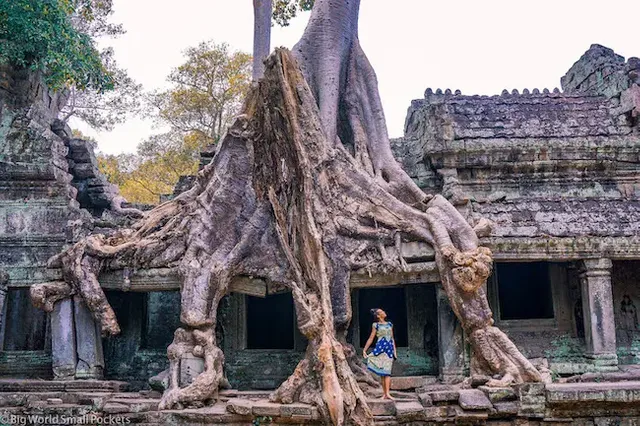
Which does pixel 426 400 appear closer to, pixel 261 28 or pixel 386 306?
pixel 386 306

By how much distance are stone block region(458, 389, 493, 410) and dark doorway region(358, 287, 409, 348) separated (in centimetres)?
318

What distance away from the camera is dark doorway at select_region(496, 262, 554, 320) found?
32.3 ft

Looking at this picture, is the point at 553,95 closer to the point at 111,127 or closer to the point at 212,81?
the point at 212,81

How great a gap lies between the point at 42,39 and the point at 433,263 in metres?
7.80

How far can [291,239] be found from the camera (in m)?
7.55

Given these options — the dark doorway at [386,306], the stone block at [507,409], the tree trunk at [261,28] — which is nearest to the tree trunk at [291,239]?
the stone block at [507,409]

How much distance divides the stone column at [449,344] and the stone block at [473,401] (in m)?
1.21

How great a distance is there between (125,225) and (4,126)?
2.88m

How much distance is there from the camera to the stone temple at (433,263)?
26.2ft

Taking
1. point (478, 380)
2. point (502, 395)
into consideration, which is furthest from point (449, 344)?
point (502, 395)

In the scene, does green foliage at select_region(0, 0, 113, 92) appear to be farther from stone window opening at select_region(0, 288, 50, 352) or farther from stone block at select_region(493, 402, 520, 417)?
stone block at select_region(493, 402, 520, 417)

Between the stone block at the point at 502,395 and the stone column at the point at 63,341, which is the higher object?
the stone column at the point at 63,341

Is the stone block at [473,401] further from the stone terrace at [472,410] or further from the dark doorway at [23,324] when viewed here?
the dark doorway at [23,324]

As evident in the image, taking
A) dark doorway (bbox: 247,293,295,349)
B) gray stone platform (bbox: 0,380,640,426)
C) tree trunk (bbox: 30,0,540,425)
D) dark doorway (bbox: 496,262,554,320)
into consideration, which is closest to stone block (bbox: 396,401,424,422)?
gray stone platform (bbox: 0,380,640,426)
